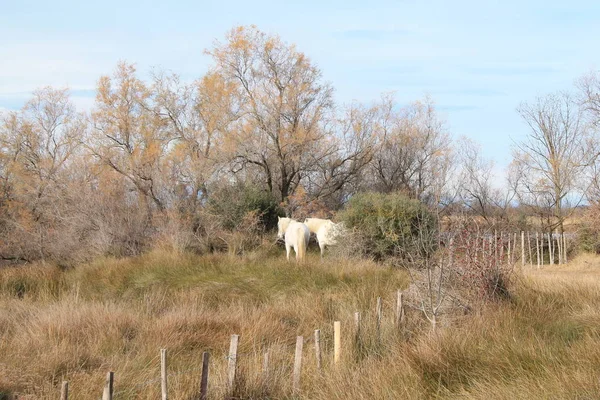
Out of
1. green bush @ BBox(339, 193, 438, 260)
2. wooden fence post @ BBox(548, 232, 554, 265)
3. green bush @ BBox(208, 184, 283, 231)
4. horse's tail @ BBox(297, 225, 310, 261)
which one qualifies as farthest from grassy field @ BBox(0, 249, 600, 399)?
wooden fence post @ BBox(548, 232, 554, 265)

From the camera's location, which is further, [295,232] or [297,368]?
[295,232]

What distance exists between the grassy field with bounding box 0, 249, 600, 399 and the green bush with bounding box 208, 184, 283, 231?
727 centimetres

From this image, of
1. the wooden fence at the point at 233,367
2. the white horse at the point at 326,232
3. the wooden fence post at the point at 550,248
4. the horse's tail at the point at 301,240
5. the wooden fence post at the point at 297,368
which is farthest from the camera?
the wooden fence post at the point at 550,248

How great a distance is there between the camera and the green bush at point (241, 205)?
2375cm

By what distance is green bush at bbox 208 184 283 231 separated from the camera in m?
23.8

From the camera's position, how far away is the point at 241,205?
24.0 meters

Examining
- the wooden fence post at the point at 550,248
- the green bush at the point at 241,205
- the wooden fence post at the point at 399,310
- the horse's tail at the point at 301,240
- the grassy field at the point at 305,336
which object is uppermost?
the green bush at the point at 241,205

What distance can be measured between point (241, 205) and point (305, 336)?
44.9 ft

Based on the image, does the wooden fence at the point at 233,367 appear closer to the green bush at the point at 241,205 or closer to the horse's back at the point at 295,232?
the horse's back at the point at 295,232

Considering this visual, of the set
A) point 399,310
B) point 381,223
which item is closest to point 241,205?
point 381,223

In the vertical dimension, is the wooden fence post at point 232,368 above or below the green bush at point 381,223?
below

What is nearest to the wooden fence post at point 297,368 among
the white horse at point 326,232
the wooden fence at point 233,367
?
the wooden fence at point 233,367

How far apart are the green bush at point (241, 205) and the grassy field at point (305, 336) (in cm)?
727

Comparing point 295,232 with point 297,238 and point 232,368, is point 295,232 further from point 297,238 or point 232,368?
point 232,368
